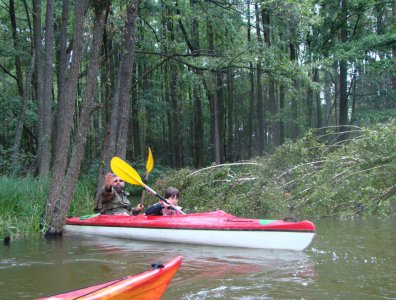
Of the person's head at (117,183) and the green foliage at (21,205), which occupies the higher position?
the person's head at (117,183)

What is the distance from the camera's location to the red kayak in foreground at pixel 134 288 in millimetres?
3064

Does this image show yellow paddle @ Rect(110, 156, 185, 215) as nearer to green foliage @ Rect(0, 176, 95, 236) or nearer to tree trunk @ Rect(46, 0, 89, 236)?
tree trunk @ Rect(46, 0, 89, 236)

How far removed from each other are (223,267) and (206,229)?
132 centimetres

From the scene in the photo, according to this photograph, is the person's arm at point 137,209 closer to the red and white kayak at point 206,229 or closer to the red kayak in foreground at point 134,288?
the red and white kayak at point 206,229

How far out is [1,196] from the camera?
8867 mm

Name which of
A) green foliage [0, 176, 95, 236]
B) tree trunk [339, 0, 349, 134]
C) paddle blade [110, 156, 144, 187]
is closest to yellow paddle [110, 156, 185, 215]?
paddle blade [110, 156, 144, 187]

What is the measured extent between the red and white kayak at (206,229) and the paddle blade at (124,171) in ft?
2.19

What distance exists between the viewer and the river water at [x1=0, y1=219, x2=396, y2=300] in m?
4.73

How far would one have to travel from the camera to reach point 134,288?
124 inches

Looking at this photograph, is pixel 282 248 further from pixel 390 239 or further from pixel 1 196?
pixel 1 196

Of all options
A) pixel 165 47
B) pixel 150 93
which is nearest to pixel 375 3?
pixel 165 47

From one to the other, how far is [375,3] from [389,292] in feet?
51.5

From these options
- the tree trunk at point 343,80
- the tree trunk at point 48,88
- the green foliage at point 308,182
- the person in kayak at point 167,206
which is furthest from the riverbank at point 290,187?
the tree trunk at point 343,80

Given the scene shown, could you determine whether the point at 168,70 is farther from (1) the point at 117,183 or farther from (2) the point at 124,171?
(2) the point at 124,171
